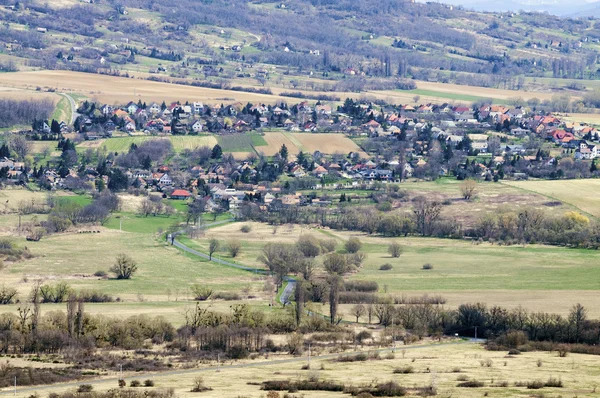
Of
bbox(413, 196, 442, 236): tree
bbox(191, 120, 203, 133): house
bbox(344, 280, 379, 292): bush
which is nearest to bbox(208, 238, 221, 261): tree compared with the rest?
bbox(344, 280, 379, 292): bush

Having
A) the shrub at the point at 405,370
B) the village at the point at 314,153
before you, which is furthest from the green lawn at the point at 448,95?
the shrub at the point at 405,370

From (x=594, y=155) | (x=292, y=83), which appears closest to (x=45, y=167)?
(x=594, y=155)

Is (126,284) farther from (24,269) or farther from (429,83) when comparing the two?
(429,83)

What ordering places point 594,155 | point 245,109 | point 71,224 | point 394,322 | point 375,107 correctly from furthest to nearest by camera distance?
point 375,107 < point 245,109 < point 594,155 < point 71,224 < point 394,322

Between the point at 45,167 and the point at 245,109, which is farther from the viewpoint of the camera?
the point at 245,109

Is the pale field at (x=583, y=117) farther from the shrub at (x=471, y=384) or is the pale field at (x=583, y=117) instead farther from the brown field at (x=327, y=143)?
the shrub at (x=471, y=384)

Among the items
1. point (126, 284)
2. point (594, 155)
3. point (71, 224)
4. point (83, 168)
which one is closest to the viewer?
point (126, 284)

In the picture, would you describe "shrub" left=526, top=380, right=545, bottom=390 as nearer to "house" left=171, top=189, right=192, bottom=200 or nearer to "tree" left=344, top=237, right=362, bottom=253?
"tree" left=344, top=237, right=362, bottom=253
